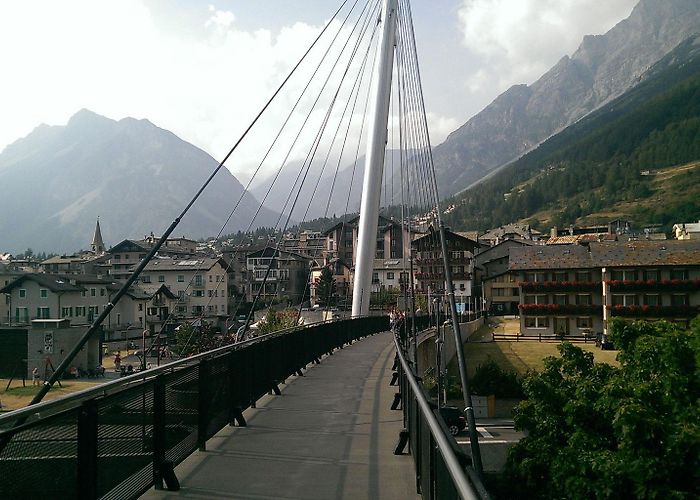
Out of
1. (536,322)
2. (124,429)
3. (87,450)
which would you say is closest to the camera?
(87,450)

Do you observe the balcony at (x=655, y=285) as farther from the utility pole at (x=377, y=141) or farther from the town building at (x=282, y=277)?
the utility pole at (x=377, y=141)

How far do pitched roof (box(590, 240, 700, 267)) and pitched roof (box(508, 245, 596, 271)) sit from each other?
1331mm

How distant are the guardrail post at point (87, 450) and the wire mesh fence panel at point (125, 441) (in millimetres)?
Result: 87

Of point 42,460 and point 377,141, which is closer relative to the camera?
point 42,460

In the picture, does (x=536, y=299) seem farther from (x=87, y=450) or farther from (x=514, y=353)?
(x=87, y=450)

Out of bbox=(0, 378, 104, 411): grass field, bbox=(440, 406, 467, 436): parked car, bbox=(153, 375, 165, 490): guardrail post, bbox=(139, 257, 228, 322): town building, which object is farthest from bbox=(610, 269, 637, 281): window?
bbox=(153, 375, 165, 490): guardrail post

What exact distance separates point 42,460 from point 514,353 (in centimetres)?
5453

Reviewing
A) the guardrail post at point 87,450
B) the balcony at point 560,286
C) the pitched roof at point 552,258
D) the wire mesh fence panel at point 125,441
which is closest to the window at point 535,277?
the balcony at point 560,286

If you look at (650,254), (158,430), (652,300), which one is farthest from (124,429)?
(650,254)

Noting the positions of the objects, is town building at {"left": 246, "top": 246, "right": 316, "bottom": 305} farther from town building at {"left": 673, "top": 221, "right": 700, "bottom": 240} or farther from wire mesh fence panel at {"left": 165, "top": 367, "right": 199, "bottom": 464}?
wire mesh fence panel at {"left": 165, "top": 367, "right": 199, "bottom": 464}

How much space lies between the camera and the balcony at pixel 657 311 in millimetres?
59688

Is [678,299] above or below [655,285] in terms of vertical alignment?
below

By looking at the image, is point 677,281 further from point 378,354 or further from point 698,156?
point 698,156

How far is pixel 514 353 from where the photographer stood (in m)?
56.1
